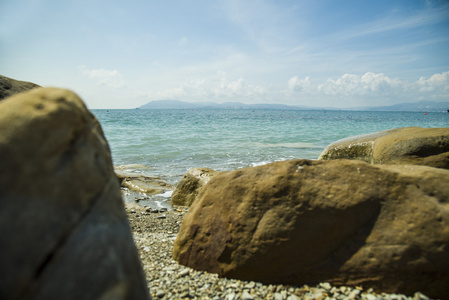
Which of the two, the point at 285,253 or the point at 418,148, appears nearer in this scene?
the point at 285,253

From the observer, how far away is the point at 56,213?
5.59 ft

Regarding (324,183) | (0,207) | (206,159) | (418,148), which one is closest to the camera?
(0,207)

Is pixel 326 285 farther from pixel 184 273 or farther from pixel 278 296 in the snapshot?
pixel 184 273

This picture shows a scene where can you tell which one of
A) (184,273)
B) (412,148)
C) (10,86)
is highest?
(10,86)

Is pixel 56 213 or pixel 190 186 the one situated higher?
pixel 56 213

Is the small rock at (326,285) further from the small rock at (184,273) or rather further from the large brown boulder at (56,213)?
the large brown boulder at (56,213)

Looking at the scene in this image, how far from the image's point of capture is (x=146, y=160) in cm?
1398

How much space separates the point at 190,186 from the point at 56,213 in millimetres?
5897

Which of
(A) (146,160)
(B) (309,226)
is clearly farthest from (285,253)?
(A) (146,160)

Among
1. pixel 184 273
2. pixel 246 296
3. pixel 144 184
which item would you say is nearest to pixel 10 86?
pixel 144 184

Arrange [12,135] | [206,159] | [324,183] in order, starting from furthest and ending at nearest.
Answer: [206,159]
[324,183]
[12,135]

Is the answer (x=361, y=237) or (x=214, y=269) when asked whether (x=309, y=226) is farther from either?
(x=214, y=269)

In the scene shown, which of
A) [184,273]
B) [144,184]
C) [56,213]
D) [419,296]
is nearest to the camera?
[56,213]

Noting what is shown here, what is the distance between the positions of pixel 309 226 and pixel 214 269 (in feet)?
4.20
